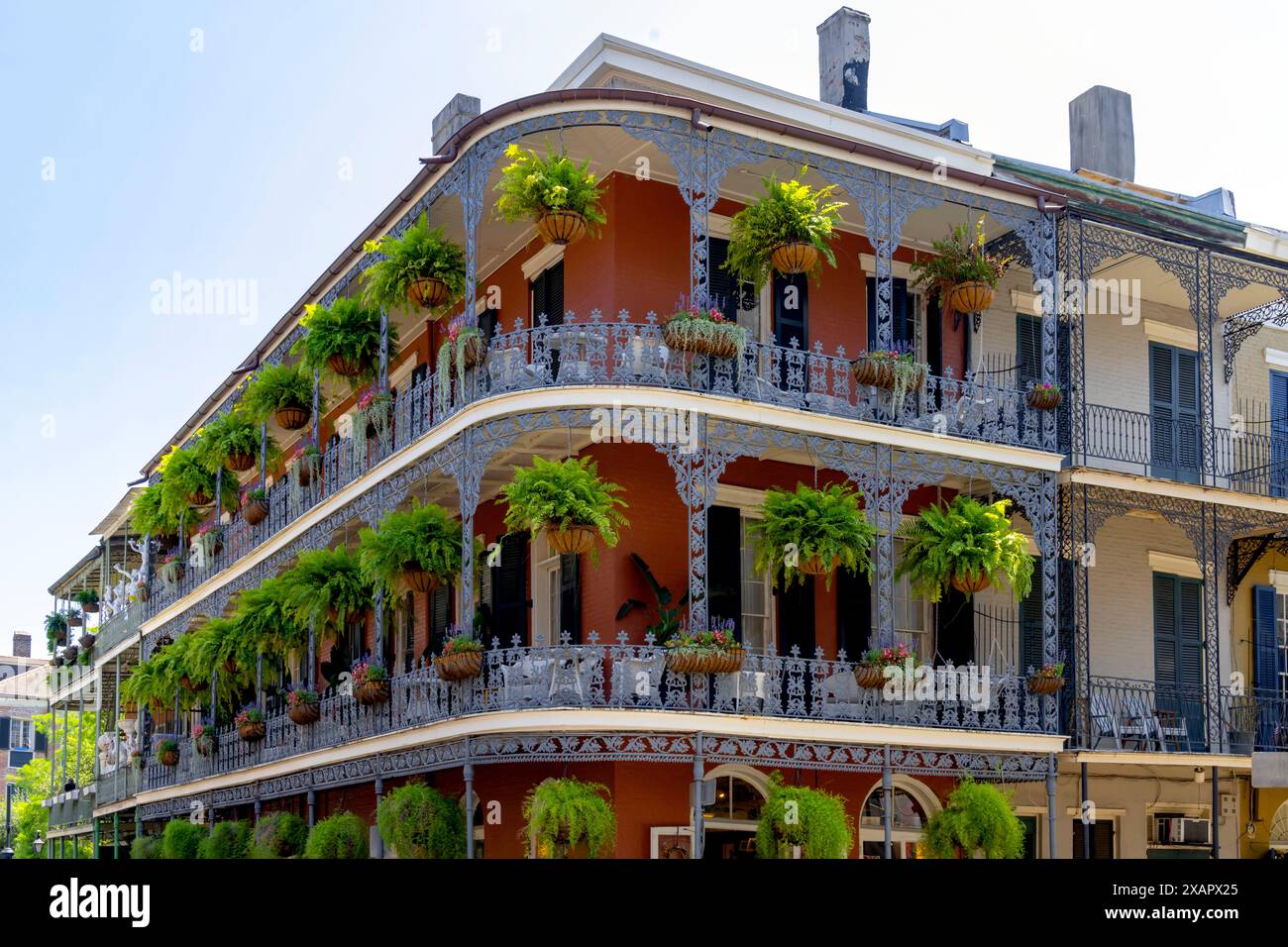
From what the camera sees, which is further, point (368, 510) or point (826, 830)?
point (368, 510)

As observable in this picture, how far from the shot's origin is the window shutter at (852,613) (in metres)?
18.5

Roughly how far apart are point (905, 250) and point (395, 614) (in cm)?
842

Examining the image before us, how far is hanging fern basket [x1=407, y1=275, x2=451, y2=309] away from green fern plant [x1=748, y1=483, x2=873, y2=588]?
4403mm

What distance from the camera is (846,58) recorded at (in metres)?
23.4

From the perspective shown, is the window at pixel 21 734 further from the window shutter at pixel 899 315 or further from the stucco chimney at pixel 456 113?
the window shutter at pixel 899 315

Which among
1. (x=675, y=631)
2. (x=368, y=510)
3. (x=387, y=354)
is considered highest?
(x=387, y=354)

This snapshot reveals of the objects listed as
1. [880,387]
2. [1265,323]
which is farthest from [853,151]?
[1265,323]

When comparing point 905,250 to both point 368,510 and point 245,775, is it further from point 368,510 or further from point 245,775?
point 245,775

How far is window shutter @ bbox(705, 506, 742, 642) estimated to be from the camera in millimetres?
17656

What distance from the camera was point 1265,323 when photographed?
23.1 metres

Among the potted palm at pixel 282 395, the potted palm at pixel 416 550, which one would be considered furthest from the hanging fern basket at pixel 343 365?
the potted palm at pixel 416 550

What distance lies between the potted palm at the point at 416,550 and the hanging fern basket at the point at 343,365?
361 cm

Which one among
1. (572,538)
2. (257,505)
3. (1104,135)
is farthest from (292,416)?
(1104,135)

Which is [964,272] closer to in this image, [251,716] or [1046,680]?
[1046,680]
